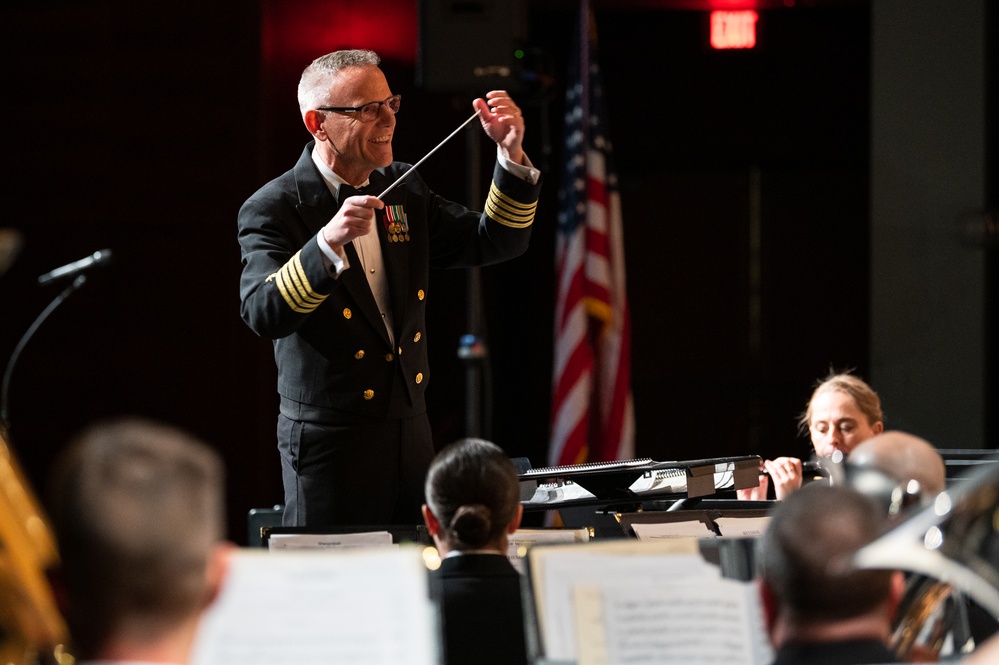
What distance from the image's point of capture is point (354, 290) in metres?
2.64

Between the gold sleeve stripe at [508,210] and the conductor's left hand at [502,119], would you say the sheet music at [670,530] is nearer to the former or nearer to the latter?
the gold sleeve stripe at [508,210]

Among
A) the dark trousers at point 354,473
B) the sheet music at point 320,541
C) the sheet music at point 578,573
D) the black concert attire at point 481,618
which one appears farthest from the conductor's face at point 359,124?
the sheet music at point 578,573

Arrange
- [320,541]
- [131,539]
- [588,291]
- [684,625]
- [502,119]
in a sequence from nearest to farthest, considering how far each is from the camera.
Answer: [131,539] < [684,625] < [320,541] < [502,119] < [588,291]

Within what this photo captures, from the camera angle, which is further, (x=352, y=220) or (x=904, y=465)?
(x=352, y=220)

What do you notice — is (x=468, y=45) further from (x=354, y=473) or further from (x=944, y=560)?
(x=944, y=560)

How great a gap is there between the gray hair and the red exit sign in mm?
3208

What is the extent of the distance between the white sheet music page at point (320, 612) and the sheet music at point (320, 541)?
879 mm

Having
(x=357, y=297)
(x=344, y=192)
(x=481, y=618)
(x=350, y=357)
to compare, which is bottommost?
(x=481, y=618)

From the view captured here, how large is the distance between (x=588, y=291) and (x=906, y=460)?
342 centimetres

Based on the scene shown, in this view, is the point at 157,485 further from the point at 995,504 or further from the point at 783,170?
the point at 783,170

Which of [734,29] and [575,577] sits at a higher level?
[734,29]

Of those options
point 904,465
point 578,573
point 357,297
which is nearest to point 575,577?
point 578,573

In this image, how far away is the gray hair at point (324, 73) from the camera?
8.92 feet

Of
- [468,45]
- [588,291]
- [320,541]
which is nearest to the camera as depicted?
[320,541]
